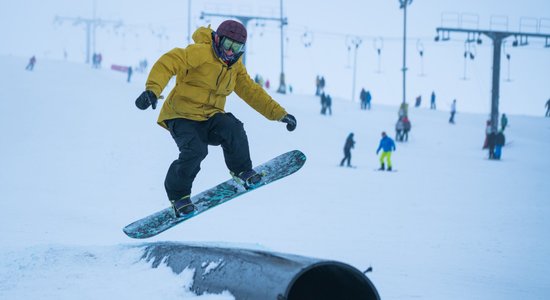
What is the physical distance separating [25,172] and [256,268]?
1430cm

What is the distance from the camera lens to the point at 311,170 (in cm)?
2030

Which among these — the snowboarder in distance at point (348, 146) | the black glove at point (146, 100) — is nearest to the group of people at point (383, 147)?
the snowboarder in distance at point (348, 146)

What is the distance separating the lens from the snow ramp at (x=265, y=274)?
4164mm

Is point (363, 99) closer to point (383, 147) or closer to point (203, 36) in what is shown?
point (383, 147)

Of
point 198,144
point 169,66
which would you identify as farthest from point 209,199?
point 169,66

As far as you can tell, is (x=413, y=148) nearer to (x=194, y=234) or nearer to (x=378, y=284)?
(x=194, y=234)

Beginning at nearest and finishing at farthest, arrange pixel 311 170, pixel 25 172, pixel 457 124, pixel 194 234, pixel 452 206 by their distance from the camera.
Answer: pixel 194 234
pixel 452 206
pixel 25 172
pixel 311 170
pixel 457 124

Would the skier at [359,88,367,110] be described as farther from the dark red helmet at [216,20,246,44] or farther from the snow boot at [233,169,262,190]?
the dark red helmet at [216,20,246,44]

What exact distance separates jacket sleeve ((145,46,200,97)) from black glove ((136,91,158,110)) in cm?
9

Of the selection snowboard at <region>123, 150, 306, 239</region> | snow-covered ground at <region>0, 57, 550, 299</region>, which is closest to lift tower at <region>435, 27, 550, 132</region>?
snow-covered ground at <region>0, 57, 550, 299</region>

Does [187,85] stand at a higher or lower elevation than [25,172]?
higher

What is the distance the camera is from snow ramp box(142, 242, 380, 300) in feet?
13.7

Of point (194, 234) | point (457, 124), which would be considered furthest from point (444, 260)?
point (457, 124)

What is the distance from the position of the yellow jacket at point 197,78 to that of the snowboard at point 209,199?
0.95m
